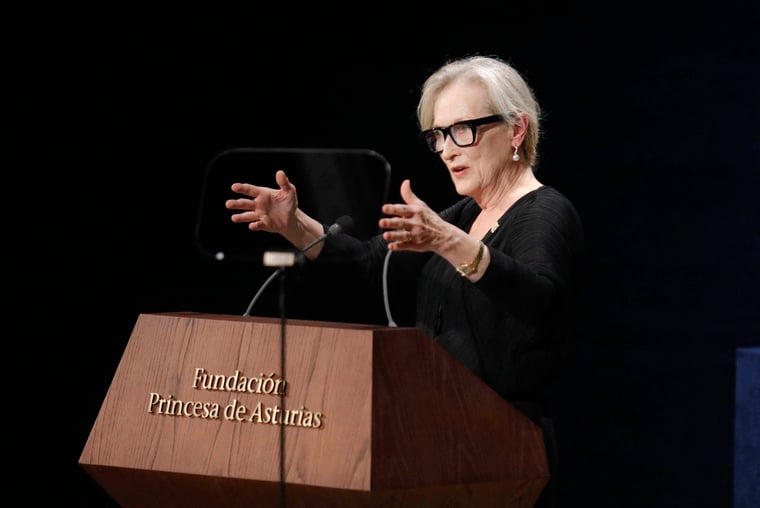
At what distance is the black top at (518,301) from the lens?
85.2 inches

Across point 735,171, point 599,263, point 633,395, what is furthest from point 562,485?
point 735,171

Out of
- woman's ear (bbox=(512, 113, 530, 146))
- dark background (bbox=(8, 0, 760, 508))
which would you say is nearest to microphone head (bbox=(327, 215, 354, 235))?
woman's ear (bbox=(512, 113, 530, 146))

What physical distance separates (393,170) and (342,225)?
2104mm

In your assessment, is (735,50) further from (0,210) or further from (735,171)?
(0,210)

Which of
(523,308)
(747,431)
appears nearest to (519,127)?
(523,308)

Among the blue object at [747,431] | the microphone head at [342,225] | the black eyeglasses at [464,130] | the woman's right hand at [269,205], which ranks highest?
the black eyeglasses at [464,130]

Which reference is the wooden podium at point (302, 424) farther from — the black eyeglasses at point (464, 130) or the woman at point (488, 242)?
the black eyeglasses at point (464, 130)

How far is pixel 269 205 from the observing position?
2406mm

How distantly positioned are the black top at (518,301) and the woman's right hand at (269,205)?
0.11 m

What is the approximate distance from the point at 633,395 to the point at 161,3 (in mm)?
2038

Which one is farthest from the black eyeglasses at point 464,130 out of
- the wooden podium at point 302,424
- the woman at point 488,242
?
the wooden podium at point 302,424

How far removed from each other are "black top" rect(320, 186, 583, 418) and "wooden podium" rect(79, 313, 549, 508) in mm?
225

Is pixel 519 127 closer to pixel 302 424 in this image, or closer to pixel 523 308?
pixel 523 308

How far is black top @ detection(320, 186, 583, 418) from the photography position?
2164mm
